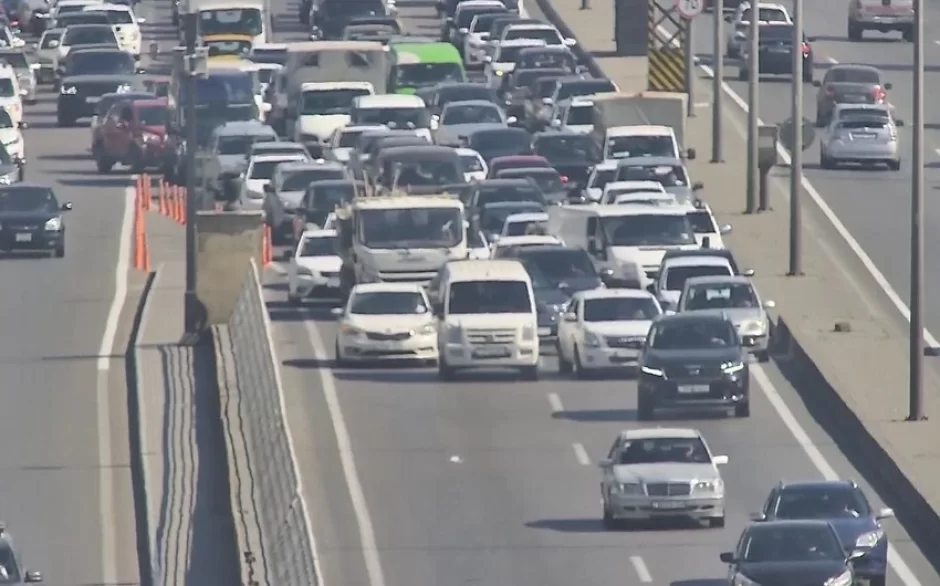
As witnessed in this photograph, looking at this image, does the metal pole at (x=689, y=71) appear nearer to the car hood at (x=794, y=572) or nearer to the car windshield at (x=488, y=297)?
the car windshield at (x=488, y=297)

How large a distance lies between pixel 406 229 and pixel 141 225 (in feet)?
34.5

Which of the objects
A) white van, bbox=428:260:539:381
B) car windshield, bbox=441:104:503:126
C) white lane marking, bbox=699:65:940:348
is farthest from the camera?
car windshield, bbox=441:104:503:126

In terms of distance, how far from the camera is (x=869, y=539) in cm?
3142

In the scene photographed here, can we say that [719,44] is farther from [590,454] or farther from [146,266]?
[590,454]

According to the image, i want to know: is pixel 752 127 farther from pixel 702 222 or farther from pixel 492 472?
pixel 492 472

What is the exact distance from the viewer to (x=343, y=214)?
5088 centimetres

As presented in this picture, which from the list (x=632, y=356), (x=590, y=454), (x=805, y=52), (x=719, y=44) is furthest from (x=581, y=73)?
(x=590, y=454)

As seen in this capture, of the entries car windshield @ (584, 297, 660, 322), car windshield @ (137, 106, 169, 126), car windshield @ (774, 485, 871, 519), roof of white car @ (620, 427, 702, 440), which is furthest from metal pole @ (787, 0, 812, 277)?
car windshield @ (774, 485, 871, 519)

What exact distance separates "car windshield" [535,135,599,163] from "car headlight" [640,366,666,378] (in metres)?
22.1

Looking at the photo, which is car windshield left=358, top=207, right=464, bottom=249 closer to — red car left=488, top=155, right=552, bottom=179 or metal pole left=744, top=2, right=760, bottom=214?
red car left=488, top=155, right=552, bottom=179

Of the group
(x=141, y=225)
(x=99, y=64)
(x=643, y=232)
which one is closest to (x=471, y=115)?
(x=141, y=225)

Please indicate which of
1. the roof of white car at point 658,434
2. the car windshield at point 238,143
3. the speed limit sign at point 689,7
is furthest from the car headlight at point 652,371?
the speed limit sign at point 689,7

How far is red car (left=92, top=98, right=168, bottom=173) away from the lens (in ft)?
227

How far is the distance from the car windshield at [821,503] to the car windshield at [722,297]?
46.7 ft
